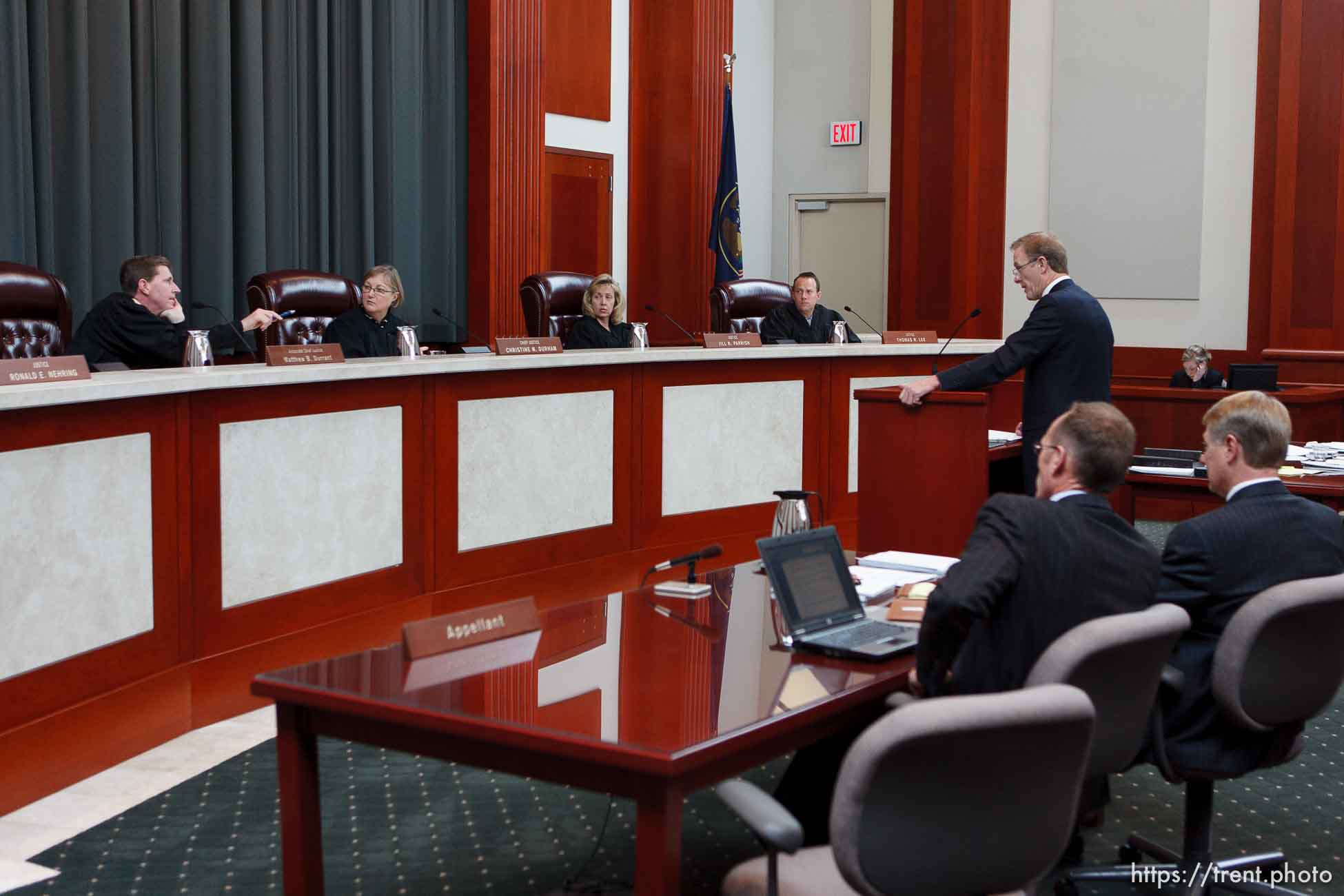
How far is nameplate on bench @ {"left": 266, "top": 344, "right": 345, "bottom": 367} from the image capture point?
406cm

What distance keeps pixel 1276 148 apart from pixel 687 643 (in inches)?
282

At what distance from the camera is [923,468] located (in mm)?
4254

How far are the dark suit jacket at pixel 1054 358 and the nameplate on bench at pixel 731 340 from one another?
1592mm

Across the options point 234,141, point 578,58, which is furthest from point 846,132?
point 234,141

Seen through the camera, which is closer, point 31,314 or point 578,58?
point 31,314

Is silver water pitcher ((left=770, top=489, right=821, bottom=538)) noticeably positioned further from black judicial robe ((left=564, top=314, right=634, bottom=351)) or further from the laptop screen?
black judicial robe ((left=564, top=314, right=634, bottom=351))

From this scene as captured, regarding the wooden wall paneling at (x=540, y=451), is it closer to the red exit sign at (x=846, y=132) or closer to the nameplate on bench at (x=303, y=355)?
the nameplate on bench at (x=303, y=355)

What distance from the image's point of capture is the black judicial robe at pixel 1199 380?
7395 millimetres

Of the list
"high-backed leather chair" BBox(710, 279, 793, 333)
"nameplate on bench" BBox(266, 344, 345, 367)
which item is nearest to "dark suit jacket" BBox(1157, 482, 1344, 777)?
"nameplate on bench" BBox(266, 344, 345, 367)

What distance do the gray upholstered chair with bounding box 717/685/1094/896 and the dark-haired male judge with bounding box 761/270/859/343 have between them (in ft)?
17.4

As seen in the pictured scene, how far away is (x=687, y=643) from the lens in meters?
2.32

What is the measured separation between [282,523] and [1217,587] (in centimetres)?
256

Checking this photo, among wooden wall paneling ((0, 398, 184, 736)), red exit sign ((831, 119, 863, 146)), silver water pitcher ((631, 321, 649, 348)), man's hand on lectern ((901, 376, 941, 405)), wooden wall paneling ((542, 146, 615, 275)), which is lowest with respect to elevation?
wooden wall paneling ((0, 398, 184, 736))

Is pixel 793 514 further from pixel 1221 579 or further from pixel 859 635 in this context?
pixel 1221 579
